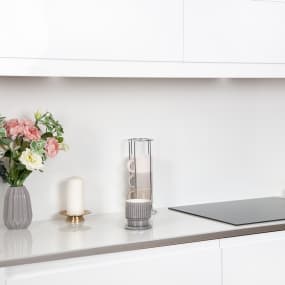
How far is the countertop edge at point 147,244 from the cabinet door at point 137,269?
0.02 metres

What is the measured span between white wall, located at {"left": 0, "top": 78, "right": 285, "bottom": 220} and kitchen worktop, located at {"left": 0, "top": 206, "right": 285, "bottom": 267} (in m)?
0.21

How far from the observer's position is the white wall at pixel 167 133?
2756 mm

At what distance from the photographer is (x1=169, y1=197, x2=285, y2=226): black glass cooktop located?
104 inches

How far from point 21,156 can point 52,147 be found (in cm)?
12

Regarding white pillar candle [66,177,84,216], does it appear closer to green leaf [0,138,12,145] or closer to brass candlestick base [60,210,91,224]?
brass candlestick base [60,210,91,224]

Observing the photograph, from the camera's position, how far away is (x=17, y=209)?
2.50 metres

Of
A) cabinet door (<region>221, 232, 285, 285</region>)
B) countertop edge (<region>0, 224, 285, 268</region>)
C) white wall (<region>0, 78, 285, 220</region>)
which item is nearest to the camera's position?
countertop edge (<region>0, 224, 285, 268</region>)

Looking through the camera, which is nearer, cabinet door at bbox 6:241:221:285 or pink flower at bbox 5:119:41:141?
cabinet door at bbox 6:241:221:285
